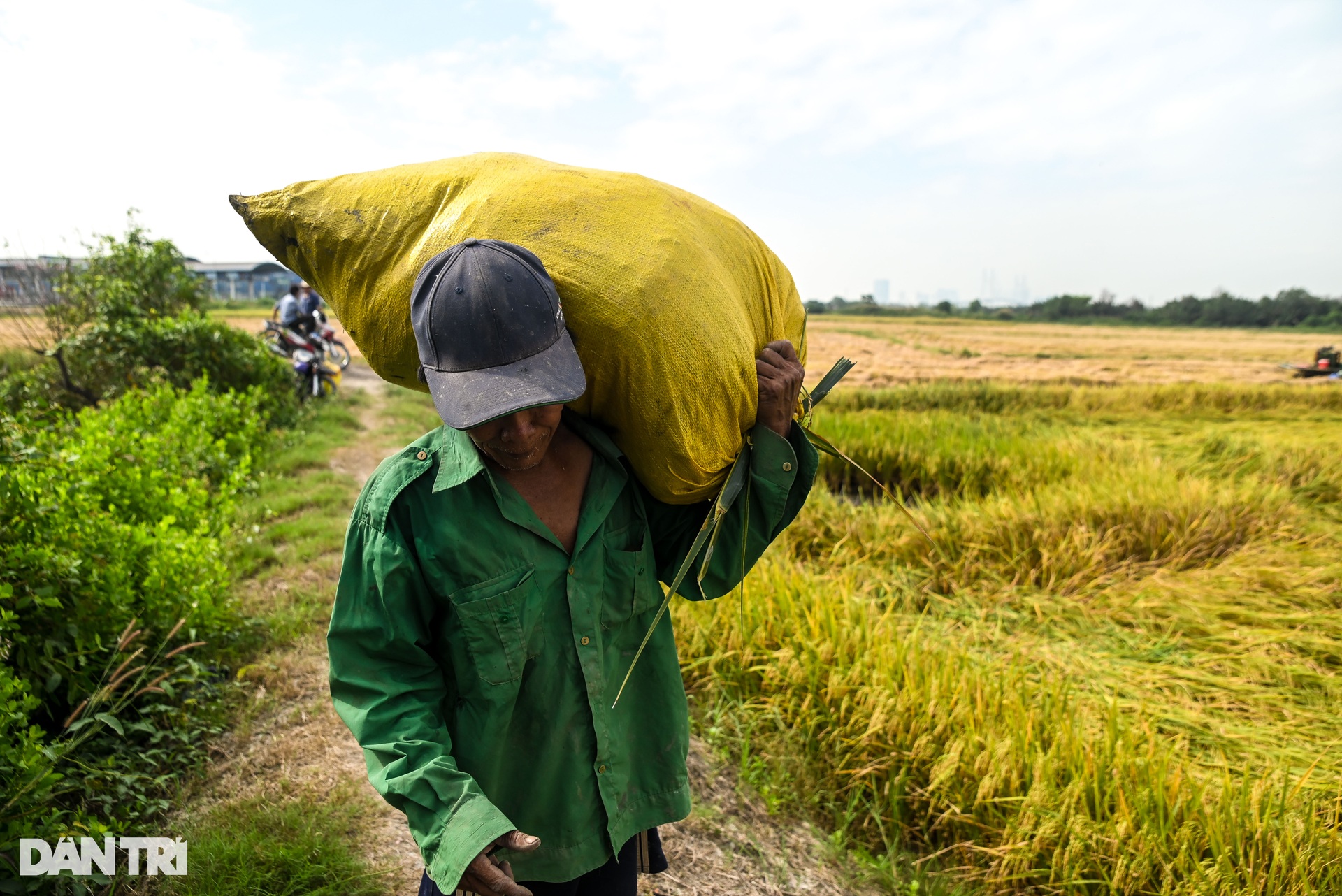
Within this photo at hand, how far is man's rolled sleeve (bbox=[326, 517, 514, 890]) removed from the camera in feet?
3.19

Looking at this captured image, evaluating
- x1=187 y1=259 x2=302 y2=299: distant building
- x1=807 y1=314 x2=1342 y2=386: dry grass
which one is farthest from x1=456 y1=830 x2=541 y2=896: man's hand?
x1=187 y1=259 x2=302 y2=299: distant building

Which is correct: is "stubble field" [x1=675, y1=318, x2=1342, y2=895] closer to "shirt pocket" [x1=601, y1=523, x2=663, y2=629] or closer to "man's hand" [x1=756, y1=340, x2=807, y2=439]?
"man's hand" [x1=756, y1=340, x2=807, y2=439]

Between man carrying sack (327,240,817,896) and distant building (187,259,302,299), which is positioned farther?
distant building (187,259,302,299)

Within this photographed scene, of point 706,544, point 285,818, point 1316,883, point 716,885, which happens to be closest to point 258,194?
point 706,544

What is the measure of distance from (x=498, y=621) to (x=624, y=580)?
0.76 feet

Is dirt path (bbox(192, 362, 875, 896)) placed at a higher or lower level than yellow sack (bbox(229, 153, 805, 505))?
lower

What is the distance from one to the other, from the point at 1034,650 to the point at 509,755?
2.95 metres

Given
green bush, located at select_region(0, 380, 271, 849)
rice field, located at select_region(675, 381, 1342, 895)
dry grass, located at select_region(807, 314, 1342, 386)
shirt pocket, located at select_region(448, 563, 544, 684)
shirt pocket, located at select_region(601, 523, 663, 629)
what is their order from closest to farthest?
shirt pocket, located at select_region(448, 563, 544, 684)
shirt pocket, located at select_region(601, 523, 663, 629)
green bush, located at select_region(0, 380, 271, 849)
rice field, located at select_region(675, 381, 1342, 895)
dry grass, located at select_region(807, 314, 1342, 386)

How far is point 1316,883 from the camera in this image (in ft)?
6.11

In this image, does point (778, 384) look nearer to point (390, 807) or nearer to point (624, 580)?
point (624, 580)

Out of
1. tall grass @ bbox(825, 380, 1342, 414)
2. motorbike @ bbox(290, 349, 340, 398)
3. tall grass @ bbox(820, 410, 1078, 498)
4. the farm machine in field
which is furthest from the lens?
the farm machine in field

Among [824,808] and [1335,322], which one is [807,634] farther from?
[1335,322]

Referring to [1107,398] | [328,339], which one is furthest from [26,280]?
[1107,398]

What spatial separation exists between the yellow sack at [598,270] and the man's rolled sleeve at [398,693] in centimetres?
36
